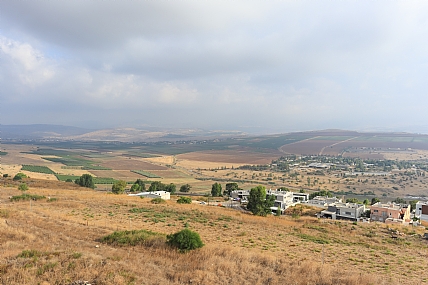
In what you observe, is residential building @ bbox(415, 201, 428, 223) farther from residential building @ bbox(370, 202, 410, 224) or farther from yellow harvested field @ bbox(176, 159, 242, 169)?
yellow harvested field @ bbox(176, 159, 242, 169)

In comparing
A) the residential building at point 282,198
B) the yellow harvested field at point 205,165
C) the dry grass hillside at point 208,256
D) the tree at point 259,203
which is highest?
the dry grass hillside at point 208,256

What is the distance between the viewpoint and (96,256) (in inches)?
319

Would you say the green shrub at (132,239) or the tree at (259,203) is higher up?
the green shrub at (132,239)

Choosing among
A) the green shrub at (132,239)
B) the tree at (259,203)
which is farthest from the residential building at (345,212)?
the green shrub at (132,239)

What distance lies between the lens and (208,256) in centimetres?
933

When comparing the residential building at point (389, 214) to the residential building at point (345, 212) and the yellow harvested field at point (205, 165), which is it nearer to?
the residential building at point (345, 212)

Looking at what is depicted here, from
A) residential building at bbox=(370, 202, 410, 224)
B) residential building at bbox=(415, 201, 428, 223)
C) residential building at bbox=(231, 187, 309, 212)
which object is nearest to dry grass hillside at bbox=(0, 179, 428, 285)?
residential building at bbox=(370, 202, 410, 224)

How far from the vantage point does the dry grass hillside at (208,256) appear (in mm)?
7250

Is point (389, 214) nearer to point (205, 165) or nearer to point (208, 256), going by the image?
point (208, 256)

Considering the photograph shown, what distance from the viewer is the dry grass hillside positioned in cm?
725

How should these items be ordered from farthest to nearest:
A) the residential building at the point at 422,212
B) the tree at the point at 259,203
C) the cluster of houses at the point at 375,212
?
the residential building at the point at 422,212, the cluster of houses at the point at 375,212, the tree at the point at 259,203

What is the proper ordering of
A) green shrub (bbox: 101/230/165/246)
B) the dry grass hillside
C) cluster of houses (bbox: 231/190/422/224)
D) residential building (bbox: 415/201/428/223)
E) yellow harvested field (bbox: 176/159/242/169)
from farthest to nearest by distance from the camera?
1. yellow harvested field (bbox: 176/159/242/169)
2. residential building (bbox: 415/201/428/223)
3. cluster of houses (bbox: 231/190/422/224)
4. green shrub (bbox: 101/230/165/246)
5. the dry grass hillside

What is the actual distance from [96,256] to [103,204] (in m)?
15.9

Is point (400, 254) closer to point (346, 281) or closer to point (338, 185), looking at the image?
point (346, 281)
